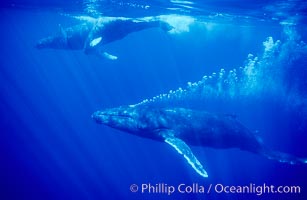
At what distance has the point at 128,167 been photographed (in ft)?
93.6

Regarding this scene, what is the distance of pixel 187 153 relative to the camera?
10375 mm

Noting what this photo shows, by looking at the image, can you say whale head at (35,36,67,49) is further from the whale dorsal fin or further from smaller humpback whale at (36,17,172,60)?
the whale dorsal fin

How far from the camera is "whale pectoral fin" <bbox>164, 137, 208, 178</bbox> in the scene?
9961mm

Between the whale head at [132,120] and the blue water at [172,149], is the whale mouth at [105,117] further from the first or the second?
the blue water at [172,149]

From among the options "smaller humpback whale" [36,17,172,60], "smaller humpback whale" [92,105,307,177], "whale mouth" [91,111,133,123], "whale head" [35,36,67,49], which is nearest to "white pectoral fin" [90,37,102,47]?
"smaller humpback whale" [36,17,172,60]

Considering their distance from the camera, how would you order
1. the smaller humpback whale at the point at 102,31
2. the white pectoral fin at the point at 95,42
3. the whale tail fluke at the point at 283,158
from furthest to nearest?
the smaller humpback whale at the point at 102,31 < the white pectoral fin at the point at 95,42 < the whale tail fluke at the point at 283,158

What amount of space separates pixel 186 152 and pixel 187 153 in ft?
0.15

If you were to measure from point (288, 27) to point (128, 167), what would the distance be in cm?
2113

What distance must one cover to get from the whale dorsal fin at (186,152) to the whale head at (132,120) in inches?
27.9

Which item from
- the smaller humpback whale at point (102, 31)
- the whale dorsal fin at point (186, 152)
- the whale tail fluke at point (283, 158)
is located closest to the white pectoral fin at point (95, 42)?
the smaller humpback whale at point (102, 31)

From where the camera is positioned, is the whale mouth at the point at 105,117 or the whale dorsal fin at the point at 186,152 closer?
the whale dorsal fin at the point at 186,152

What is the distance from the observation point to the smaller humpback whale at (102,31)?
1680 cm

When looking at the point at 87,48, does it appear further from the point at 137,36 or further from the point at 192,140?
the point at 137,36

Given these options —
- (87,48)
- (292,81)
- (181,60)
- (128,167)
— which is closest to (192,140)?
(87,48)
